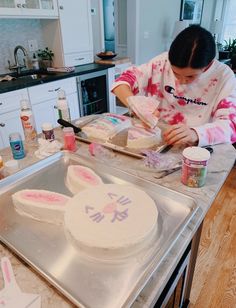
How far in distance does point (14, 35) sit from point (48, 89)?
A: 31.8 inches

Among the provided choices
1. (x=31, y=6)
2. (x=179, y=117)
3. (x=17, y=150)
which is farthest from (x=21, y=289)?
(x=31, y=6)

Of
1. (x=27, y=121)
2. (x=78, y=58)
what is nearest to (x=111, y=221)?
(x=27, y=121)

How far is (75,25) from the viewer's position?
2.65 m

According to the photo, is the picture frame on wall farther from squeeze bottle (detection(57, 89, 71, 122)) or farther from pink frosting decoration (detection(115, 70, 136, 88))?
squeeze bottle (detection(57, 89, 71, 122))

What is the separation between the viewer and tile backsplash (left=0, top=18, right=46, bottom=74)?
95.6 inches

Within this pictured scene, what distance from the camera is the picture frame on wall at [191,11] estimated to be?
191 inches

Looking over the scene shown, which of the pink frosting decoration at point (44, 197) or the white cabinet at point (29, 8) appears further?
the white cabinet at point (29, 8)

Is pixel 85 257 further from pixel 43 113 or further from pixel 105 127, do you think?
pixel 43 113

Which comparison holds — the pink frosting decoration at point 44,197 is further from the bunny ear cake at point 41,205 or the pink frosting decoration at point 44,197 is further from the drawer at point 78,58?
the drawer at point 78,58

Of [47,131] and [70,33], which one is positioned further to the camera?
[70,33]

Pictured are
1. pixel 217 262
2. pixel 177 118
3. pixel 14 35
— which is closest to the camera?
pixel 177 118

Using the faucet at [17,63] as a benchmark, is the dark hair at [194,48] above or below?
above

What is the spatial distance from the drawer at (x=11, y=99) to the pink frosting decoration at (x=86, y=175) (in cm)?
147

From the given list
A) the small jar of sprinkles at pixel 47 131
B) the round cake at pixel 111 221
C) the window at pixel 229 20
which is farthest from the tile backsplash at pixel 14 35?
the window at pixel 229 20
